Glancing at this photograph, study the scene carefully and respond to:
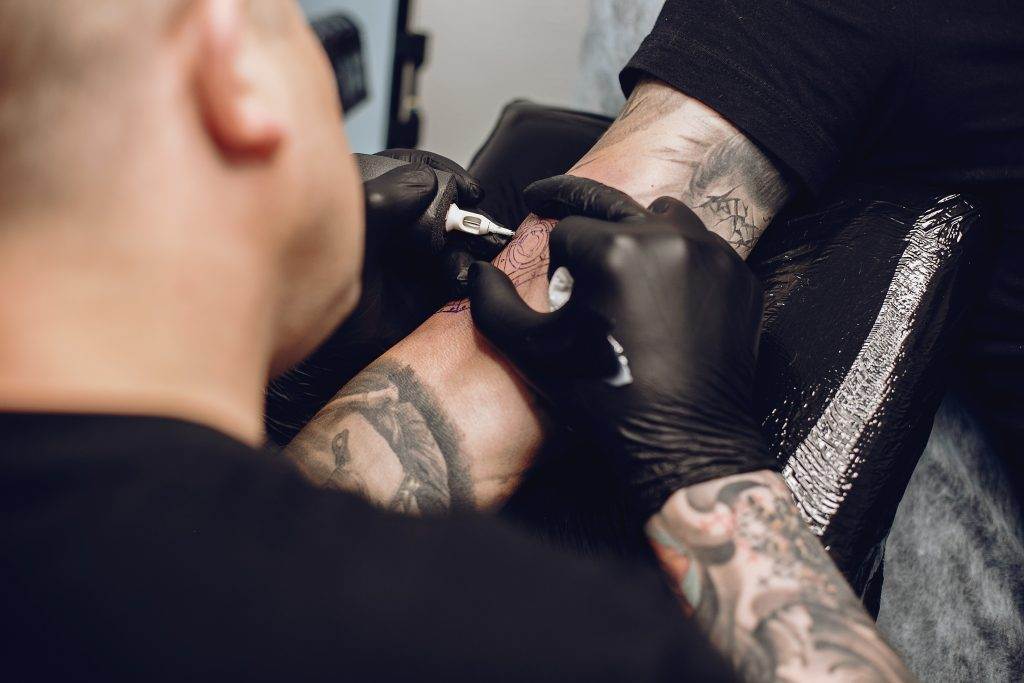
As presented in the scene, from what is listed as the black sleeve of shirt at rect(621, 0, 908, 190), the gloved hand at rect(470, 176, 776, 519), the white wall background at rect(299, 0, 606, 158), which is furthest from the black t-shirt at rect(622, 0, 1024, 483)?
the white wall background at rect(299, 0, 606, 158)

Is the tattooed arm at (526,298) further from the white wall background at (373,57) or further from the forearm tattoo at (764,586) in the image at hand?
the white wall background at (373,57)

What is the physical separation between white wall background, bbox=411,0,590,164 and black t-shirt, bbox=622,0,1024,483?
1038 mm

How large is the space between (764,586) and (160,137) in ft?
2.14

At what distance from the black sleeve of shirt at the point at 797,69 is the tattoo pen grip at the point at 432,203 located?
0.36 meters

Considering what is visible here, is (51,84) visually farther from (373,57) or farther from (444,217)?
(373,57)

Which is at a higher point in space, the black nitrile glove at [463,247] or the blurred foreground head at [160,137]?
the blurred foreground head at [160,137]

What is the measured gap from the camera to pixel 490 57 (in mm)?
2020

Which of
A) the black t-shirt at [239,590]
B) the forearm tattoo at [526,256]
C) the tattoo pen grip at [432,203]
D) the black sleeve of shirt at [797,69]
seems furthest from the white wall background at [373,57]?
the black t-shirt at [239,590]

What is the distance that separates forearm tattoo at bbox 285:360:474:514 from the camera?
2.82 ft

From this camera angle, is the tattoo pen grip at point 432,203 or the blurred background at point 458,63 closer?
the tattoo pen grip at point 432,203

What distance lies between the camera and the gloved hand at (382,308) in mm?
1039

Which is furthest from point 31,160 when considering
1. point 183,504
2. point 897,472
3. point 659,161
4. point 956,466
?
point 956,466

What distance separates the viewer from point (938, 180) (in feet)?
3.20

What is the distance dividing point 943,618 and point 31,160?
1.36m
